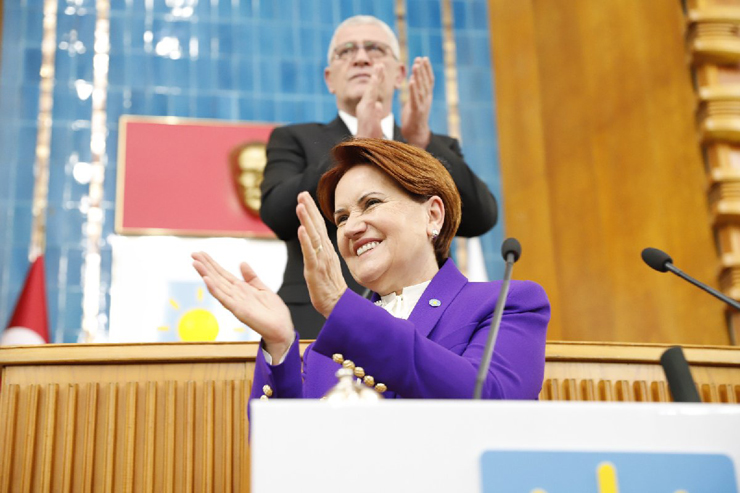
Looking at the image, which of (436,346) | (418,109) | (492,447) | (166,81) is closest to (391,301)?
(436,346)

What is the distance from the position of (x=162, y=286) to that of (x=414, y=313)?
305 centimetres

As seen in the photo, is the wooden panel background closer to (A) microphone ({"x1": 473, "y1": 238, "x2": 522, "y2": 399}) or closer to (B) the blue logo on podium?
(A) microphone ({"x1": 473, "y1": 238, "x2": 522, "y2": 399})

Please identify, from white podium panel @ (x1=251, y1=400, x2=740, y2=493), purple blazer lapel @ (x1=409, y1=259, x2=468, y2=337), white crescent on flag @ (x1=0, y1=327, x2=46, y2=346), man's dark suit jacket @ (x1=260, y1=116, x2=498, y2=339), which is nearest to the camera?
white podium panel @ (x1=251, y1=400, x2=740, y2=493)

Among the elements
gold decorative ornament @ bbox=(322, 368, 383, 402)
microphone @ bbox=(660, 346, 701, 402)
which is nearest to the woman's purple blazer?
microphone @ bbox=(660, 346, 701, 402)

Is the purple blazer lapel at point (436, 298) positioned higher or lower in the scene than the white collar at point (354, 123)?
lower

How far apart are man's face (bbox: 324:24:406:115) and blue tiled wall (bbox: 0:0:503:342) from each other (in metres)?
2.08

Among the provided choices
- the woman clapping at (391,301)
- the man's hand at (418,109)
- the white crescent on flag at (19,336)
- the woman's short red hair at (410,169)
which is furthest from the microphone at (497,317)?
the white crescent on flag at (19,336)

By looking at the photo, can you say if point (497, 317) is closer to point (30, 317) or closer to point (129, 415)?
point (129, 415)

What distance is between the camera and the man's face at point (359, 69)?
323 cm

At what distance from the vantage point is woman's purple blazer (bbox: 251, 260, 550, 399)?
184cm

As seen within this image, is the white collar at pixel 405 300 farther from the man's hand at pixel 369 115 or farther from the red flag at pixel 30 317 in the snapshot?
the red flag at pixel 30 317

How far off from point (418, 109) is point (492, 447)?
1920 millimetres

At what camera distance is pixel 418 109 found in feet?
10.0

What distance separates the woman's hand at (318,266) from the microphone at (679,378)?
593mm
